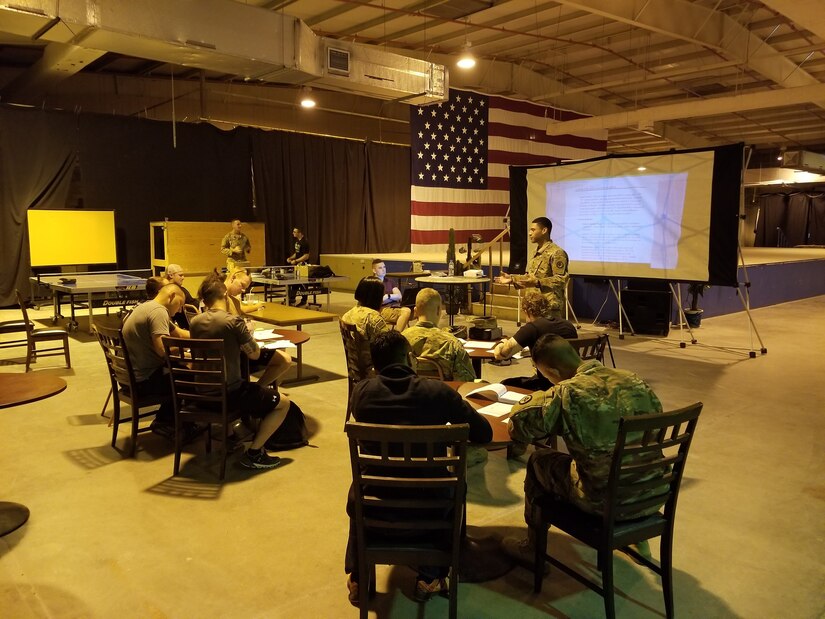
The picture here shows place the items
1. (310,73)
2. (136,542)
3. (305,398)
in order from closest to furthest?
(136,542) < (305,398) < (310,73)

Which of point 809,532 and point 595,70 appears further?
point 595,70

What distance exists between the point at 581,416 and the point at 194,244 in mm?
10646

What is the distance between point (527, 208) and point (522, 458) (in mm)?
4833

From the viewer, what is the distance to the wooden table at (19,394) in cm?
261

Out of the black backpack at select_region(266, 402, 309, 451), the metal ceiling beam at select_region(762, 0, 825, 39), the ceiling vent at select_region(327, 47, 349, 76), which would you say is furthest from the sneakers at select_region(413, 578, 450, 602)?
the ceiling vent at select_region(327, 47, 349, 76)

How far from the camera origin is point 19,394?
2666mm

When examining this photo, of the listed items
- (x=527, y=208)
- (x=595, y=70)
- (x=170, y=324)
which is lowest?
Result: (x=170, y=324)

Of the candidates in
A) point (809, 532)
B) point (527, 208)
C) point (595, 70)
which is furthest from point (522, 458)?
point (595, 70)

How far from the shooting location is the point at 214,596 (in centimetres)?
240

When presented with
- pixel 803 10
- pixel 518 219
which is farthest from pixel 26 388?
pixel 803 10

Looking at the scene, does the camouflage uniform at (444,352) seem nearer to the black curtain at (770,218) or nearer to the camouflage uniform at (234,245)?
the camouflage uniform at (234,245)

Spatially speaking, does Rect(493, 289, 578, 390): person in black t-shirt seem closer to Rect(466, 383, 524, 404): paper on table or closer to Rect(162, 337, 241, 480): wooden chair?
Rect(466, 383, 524, 404): paper on table

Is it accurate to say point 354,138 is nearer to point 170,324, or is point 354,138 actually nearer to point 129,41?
point 129,41

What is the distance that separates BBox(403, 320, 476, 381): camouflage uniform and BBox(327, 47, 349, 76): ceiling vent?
522 centimetres
